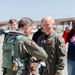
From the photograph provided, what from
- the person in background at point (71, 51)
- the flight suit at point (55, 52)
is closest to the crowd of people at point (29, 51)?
the flight suit at point (55, 52)

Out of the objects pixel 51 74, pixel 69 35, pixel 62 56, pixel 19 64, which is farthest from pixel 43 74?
pixel 69 35

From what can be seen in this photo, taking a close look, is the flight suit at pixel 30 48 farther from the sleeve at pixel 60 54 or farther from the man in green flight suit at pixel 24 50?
the sleeve at pixel 60 54

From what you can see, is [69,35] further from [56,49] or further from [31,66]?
[31,66]

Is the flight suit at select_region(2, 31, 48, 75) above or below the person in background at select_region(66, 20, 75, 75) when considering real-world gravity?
above

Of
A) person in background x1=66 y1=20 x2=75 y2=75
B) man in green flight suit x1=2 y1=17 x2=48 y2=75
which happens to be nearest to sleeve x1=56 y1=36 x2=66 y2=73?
man in green flight suit x1=2 y1=17 x2=48 y2=75

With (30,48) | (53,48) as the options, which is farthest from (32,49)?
(53,48)

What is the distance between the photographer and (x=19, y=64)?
4.14 metres

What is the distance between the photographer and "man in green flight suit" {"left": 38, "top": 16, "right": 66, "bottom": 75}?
4.60 meters

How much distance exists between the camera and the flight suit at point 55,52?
4595mm

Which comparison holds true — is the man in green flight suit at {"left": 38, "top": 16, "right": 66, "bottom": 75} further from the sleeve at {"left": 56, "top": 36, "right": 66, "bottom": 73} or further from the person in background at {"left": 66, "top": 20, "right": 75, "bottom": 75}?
the person in background at {"left": 66, "top": 20, "right": 75, "bottom": 75}

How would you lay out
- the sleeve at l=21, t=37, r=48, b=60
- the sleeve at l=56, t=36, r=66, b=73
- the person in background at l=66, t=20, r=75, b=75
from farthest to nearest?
the person in background at l=66, t=20, r=75, b=75 → the sleeve at l=56, t=36, r=66, b=73 → the sleeve at l=21, t=37, r=48, b=60

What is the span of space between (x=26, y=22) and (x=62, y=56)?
2.76 ft

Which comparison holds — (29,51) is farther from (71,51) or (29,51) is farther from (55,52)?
(71,51)

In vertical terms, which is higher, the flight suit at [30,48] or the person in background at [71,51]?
the flight suit at [30,48]
